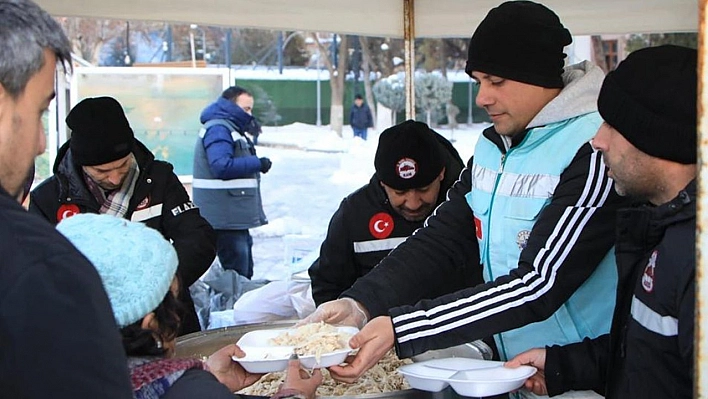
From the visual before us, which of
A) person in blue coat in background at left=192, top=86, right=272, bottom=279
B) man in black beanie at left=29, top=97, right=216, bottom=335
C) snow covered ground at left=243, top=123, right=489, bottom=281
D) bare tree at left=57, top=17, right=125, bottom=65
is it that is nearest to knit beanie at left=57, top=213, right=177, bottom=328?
man in black beanie at left=29, top=97, right=216, bottom=335

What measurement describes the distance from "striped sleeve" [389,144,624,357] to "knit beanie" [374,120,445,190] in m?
0.94

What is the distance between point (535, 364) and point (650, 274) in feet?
1.30

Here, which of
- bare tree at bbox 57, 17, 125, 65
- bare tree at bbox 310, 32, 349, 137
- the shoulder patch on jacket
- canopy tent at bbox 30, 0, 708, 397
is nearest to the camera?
the shoulder patch on jacket

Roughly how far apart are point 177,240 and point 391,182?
31.2 inches

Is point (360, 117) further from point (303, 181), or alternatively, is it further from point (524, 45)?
point (524, 45)

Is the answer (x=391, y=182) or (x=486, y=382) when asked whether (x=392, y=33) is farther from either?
(x=486, y=382)

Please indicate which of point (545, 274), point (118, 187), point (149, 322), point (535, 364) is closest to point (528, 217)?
point (545, 274)

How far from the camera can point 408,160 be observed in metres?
2.85

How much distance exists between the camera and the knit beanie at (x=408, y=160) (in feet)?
9.35

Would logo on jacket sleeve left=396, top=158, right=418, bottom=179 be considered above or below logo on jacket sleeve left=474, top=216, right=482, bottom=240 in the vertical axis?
above

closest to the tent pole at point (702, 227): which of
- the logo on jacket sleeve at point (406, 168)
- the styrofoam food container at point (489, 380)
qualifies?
the styrofoam food container at point (489, 380)

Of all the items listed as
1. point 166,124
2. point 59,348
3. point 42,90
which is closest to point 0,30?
point 42,90

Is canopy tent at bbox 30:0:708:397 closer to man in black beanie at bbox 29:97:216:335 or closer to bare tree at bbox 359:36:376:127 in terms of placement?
man in black beanie at bbox 29:97:216:335

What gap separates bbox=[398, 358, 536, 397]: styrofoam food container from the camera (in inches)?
68.0
